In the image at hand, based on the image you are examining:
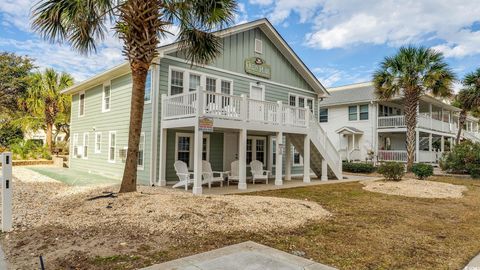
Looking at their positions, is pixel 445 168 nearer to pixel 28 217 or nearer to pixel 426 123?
pixel 426 123

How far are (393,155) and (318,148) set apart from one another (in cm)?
1305

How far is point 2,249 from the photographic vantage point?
5.08 m

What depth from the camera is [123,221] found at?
21.4 feet

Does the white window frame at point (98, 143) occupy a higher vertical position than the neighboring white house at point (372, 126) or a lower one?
lower

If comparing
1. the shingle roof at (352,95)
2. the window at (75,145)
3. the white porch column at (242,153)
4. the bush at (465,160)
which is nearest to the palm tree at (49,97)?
the window at (75,145)

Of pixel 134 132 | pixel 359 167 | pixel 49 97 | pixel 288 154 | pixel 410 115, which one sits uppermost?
pixel 49 97

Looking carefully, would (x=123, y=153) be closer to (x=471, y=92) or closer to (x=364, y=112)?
(x=364, y=112)

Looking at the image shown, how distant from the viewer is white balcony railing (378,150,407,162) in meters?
25.5

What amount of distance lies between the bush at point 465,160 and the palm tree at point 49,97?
1186 inches

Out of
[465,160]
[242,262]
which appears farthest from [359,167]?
[242,262]

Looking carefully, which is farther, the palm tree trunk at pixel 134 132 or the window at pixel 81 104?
the window at pixel 81 104

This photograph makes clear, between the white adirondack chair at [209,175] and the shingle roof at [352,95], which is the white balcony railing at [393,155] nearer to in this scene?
the shingle roof at [352,95]

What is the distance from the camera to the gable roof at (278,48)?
1438cm

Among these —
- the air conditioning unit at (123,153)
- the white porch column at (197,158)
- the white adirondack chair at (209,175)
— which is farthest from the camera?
the air conditioning unit at (123,153)
